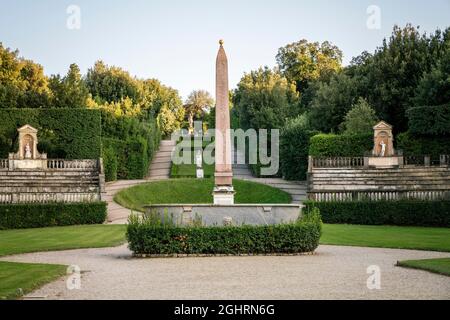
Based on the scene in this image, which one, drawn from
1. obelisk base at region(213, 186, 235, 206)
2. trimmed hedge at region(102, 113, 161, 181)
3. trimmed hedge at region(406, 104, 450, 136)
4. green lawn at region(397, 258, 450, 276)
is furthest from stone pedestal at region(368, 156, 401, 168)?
green lawn at region(397, 258, 450, 276)

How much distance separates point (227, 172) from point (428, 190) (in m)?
16.1

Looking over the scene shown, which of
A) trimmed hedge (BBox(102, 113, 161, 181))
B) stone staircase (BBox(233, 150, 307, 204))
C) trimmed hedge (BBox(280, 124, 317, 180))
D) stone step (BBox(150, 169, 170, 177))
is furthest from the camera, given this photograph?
stone step (BBox(150, 169, 170, 177))

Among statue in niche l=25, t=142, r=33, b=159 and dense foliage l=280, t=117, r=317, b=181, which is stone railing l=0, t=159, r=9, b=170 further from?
dense foliage l=280, t=117, r=317, b=181

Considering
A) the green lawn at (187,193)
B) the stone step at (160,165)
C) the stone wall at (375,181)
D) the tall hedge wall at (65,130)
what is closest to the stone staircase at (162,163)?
the stone step at (160,165)

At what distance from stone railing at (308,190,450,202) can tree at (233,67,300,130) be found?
1033 inches

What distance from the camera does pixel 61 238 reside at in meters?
29.6

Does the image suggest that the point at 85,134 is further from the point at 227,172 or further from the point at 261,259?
the point at 261,259

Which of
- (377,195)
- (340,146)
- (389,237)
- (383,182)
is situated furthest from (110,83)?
(389,237)

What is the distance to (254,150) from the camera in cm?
6103

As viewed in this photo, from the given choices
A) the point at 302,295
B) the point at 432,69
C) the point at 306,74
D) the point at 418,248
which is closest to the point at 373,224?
the point at 418,248

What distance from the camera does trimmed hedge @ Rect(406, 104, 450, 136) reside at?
47562 millimetres

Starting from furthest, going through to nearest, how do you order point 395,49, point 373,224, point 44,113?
1. point 395,49
2. point 44,113
3. point 373,224

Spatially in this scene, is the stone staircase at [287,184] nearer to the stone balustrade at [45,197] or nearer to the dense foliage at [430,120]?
the dense foliage at [430,120]

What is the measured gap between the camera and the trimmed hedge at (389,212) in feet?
121
